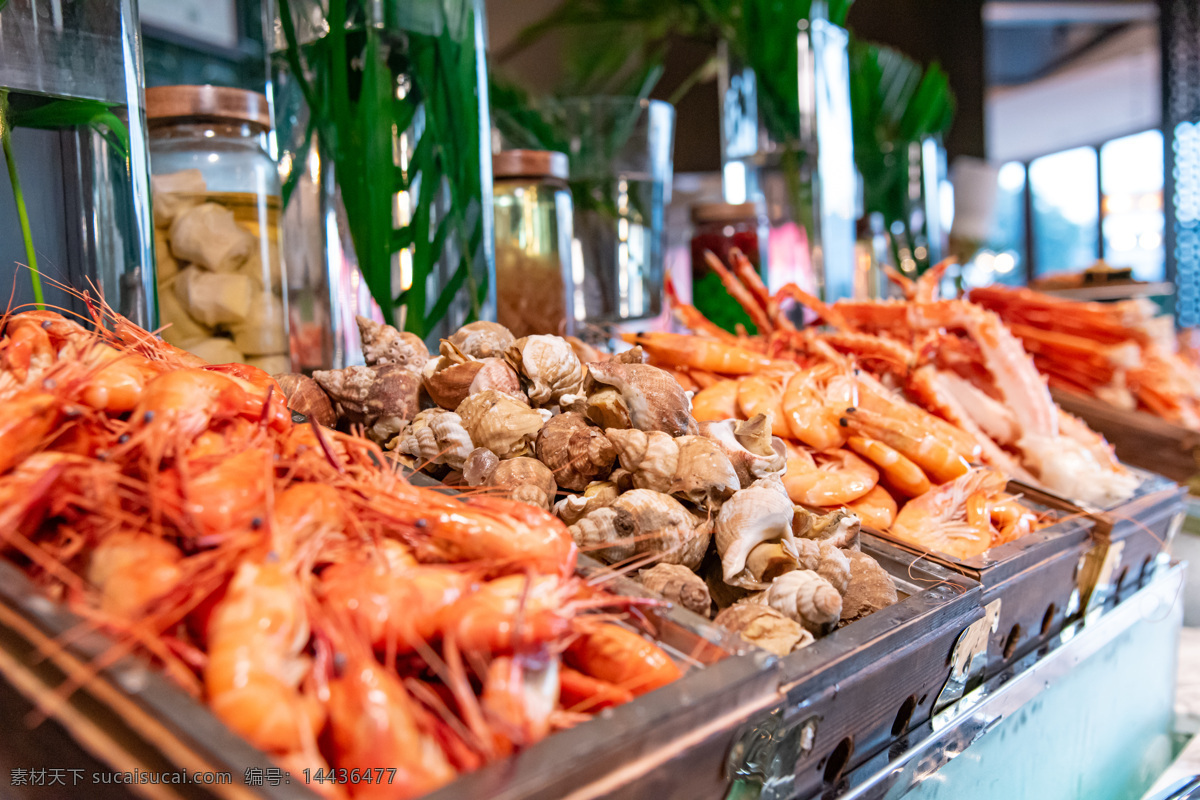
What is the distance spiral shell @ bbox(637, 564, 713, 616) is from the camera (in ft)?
2.29

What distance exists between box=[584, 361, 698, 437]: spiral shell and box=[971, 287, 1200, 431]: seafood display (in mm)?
1454

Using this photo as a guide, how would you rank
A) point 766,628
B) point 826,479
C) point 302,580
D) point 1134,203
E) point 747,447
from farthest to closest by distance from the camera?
point 1134,203 < point 826,479 < point 747,447 < point 766,628 < point 302,580

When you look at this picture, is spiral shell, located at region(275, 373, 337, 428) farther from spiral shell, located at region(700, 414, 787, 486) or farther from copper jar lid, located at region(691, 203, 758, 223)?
copper jar lid, located at region(691, 203, 758, 223)

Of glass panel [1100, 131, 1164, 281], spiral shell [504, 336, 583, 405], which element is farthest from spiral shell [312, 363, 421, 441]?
glass panel [1100, 131, 1164, 281]

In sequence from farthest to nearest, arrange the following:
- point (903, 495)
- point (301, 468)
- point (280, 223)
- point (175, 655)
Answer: point (280, 223), point (903, 495), point (301, 468), point (175, 655)

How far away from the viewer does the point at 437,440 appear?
86cm

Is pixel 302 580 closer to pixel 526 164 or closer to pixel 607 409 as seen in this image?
pixel 607 409

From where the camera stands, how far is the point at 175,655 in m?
0.50

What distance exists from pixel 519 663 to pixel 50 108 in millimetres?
911

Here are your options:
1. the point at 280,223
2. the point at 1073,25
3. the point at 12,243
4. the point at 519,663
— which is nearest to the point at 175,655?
the point at 519,663

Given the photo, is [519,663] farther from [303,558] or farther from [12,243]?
[12,243]

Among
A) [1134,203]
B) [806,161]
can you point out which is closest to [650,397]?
[806,161]

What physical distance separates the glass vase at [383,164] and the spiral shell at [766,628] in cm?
78

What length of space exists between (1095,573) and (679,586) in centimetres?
76
